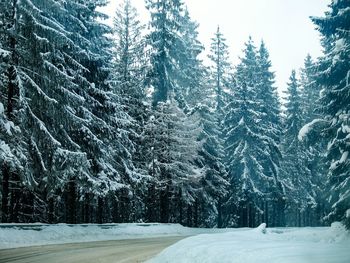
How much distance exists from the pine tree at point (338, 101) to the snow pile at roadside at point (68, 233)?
37.1 feet

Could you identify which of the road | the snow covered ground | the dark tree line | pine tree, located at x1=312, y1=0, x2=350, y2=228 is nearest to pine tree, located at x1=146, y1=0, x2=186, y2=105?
the dark tree line

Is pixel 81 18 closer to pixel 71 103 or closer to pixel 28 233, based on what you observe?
pixel 71 103

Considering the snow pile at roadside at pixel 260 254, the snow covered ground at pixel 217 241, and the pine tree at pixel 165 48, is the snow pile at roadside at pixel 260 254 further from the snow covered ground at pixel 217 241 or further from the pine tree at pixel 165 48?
the pine tree at pixel 165 48

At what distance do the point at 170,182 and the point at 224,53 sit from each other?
23794mm

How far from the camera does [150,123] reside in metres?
33.8

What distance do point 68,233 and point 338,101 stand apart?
45.8 ft

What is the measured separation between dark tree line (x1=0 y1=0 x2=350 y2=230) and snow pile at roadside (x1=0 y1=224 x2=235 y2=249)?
1786mm

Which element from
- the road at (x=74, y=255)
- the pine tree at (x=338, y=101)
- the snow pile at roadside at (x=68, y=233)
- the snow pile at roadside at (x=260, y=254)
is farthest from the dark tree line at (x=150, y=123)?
the snow pile at roadside at (x=260, y=254)

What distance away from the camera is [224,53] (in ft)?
175

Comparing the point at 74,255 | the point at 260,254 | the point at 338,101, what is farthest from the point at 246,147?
the point at 260,254

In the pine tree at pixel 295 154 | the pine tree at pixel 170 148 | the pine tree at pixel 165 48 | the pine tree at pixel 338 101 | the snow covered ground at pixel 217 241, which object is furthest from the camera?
the pine tree at pixel 295 154

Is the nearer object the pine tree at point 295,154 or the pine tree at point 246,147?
the pine tree at point 246,147

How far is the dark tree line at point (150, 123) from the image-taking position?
1931 cm

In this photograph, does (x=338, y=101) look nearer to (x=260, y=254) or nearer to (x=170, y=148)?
(x=260, y=254)
